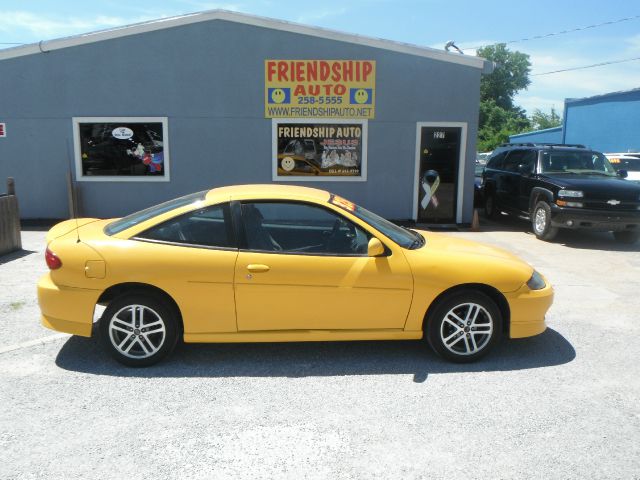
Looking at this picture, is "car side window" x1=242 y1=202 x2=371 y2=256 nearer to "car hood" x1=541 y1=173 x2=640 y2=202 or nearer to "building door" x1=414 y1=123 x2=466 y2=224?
"car hood" x1=541 y1=173 x2=640 y2=202

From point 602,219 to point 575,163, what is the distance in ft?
6.91

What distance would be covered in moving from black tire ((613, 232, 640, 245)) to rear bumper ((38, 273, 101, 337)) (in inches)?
391

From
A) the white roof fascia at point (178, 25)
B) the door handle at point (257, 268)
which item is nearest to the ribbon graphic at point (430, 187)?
the white roof fascia at point (178, 25)

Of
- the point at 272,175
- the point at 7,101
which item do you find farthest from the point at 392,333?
the point at 7,101

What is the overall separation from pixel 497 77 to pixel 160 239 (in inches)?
3212

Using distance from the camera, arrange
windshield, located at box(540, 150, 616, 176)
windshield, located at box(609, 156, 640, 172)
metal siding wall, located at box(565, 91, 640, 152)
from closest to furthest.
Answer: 1. windshield, located at box(540, 150, 616, 176)
2. windshield, located at box(609, 156, 640, 172)
3. metal siding wall, located at box(565, 91, 640, 152)

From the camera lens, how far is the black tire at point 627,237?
10.5 m

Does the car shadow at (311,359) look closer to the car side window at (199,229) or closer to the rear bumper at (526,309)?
the rear bumper at (526,309)

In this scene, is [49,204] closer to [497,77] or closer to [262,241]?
[262,241]

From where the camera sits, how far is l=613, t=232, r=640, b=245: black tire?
1050 cm

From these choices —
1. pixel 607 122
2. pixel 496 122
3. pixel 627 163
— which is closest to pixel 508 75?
pixel 496 122

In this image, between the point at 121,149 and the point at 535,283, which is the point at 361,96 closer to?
the point at 121,149

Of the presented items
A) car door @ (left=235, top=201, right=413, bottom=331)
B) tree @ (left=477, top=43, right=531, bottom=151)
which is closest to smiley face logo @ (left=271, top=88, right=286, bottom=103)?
car door @ (left=235, top=201, right=413, bottom=331)

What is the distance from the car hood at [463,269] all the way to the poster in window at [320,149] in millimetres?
7391
